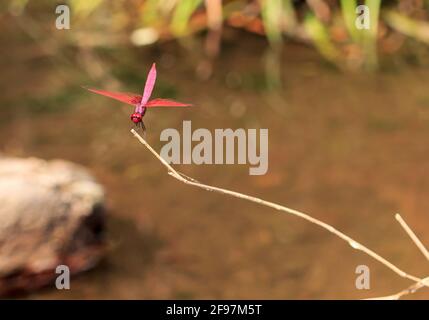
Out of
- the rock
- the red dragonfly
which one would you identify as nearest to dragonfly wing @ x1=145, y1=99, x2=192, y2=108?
the red dragonfly

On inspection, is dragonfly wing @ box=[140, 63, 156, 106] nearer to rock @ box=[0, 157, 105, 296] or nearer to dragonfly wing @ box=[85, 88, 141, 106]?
dragonfly wing @ box=[85, 88, 141, 106]

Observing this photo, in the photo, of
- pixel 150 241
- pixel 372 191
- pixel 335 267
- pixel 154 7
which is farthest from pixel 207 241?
pixel 154 7

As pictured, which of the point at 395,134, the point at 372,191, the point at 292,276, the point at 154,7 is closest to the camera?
the point at 292,276

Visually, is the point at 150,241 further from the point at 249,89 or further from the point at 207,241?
the point at 249,89

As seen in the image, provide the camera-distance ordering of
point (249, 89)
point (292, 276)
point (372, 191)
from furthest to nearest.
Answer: point (249, 89)
point (372, 191)
point (292, 276)

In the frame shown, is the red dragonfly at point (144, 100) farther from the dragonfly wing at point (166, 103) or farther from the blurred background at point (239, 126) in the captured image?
the blurred background at point (239, 126)

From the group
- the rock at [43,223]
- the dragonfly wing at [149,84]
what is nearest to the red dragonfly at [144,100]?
the dragonfly wing at [149,84]
